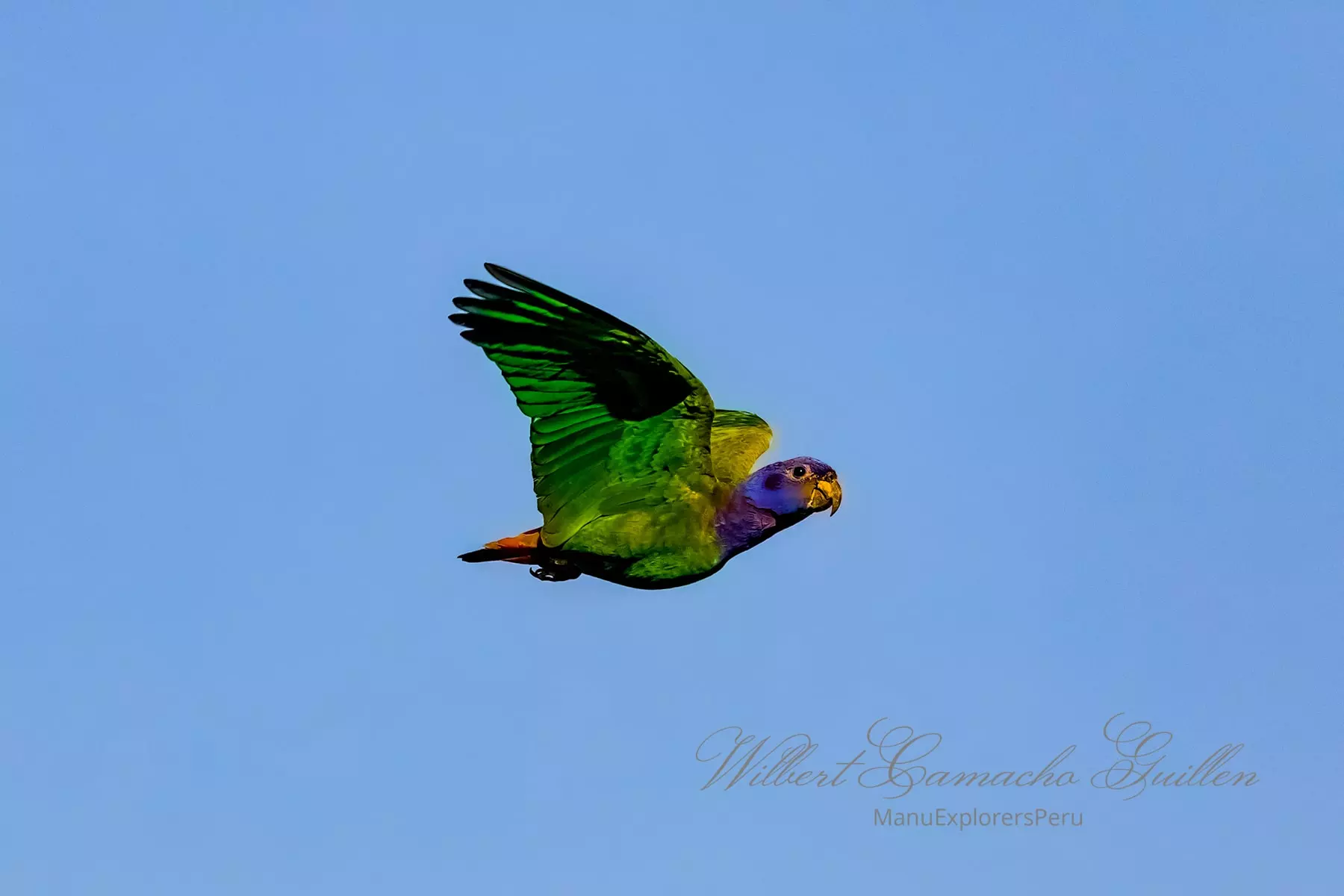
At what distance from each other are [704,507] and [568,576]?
1.39m

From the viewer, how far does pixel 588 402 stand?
12430 mm

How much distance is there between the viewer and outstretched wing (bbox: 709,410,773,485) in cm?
1488

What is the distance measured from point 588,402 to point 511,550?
5.34 feet

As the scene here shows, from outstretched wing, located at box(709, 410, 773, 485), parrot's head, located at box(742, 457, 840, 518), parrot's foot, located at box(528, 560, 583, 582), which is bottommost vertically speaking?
parrot's foot, located at box(528, 560, 583, 582)

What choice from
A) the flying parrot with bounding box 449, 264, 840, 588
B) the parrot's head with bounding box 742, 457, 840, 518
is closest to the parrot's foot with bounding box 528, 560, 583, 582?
the flying parrot with bounding box 449, 264, 840, 588

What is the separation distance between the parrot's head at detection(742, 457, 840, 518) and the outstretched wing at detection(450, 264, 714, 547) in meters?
0.58

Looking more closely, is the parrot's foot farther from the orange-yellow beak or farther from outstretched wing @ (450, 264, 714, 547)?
the orange-yellow beak

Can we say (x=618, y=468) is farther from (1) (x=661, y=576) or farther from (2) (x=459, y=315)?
(2) (x=459, y=315)

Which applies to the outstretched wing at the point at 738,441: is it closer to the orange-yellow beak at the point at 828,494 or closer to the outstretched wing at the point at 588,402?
the orange-yellow beak at the point at 828,494

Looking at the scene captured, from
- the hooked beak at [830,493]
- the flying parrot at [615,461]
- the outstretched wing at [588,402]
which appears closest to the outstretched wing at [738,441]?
the hooked beak at [830,493]

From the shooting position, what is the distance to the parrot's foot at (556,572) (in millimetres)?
13133

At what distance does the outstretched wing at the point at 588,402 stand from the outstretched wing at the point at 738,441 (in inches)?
79.1

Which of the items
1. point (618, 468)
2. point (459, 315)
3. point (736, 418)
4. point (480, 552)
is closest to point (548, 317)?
point (459, 315)

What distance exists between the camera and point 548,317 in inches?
471
